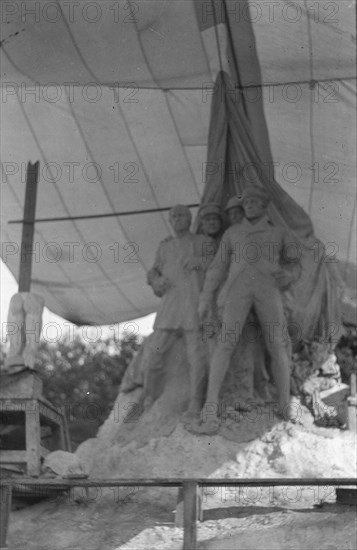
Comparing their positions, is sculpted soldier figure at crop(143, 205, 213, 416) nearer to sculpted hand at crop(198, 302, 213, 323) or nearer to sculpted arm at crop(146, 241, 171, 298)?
sculpted arm at crop(146, 241, 171, 298)

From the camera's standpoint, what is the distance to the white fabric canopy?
13.1 metres

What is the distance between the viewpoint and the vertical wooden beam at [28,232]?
12.2m

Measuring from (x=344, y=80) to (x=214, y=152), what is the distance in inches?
72.8

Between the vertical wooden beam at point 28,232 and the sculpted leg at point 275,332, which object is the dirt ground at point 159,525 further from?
the vertical wooden beam at point 28,232

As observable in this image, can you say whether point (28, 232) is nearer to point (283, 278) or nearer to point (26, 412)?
point (26, 412)

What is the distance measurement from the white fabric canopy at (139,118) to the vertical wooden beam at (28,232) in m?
1.44

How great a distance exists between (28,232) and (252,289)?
8.98 feet

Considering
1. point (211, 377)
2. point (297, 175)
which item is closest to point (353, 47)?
point (297, 175)

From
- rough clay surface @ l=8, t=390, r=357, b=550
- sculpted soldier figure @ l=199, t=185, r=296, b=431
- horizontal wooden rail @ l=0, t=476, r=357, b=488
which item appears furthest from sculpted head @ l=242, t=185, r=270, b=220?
horizontal wooden rail @ l=0, t=476, r=357, b=488

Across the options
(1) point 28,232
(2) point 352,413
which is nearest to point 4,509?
(2) point 352,413

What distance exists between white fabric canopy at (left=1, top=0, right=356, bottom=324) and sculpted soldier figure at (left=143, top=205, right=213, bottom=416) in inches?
95.3

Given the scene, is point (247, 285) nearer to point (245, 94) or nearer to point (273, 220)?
point (273, 220)

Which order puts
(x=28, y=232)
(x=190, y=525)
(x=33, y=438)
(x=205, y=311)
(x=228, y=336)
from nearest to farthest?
(x=190, y=525) → (x=33, y=438) → (x=228, y=336) → (x=205, y=311) → (x=28, y=232)

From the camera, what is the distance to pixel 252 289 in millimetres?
11781
